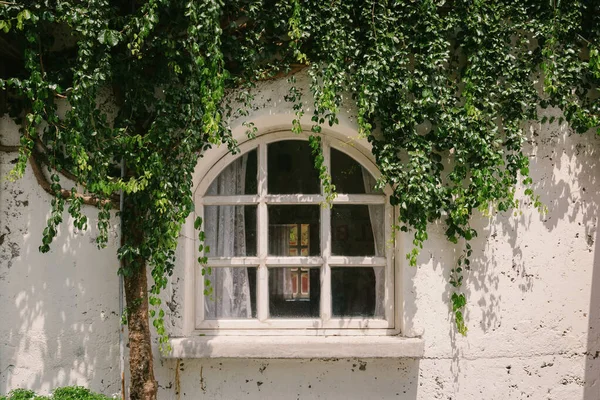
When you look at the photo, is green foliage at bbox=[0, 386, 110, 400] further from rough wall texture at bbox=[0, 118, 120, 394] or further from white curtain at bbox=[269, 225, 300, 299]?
white curtain at bbox=[269, 225, 300, 299]

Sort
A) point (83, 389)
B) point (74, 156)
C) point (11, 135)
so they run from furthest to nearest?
1. point (11, 135)
2. point (83, 389)
3. point (74, 156)

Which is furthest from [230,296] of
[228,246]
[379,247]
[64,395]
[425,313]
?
[425,313]

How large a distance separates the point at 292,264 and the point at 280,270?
10 centimetres

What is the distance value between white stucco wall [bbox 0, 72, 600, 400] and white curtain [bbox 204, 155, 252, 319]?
0.96 ft

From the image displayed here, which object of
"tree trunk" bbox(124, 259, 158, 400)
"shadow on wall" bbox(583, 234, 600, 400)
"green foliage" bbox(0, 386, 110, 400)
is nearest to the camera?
"green foliage" bbox(0, 386, 110, 400)

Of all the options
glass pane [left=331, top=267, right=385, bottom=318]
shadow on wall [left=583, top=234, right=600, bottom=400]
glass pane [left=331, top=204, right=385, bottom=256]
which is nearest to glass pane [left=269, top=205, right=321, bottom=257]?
glass pane [left=331, top=204, right=385, bottom=256]

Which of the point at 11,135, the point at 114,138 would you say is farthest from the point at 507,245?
the point at 11,135

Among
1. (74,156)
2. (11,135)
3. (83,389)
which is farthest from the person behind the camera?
(11,135)

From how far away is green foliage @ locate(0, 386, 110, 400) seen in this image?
11.7ft

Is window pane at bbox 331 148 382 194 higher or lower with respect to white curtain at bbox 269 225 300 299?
higher

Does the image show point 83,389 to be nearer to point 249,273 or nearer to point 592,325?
point 249,273

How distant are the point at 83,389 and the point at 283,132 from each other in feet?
6.74

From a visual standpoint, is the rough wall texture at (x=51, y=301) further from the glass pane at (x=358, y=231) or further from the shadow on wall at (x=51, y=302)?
the glass pane at (x=358, y=231)

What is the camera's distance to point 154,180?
3.62m
